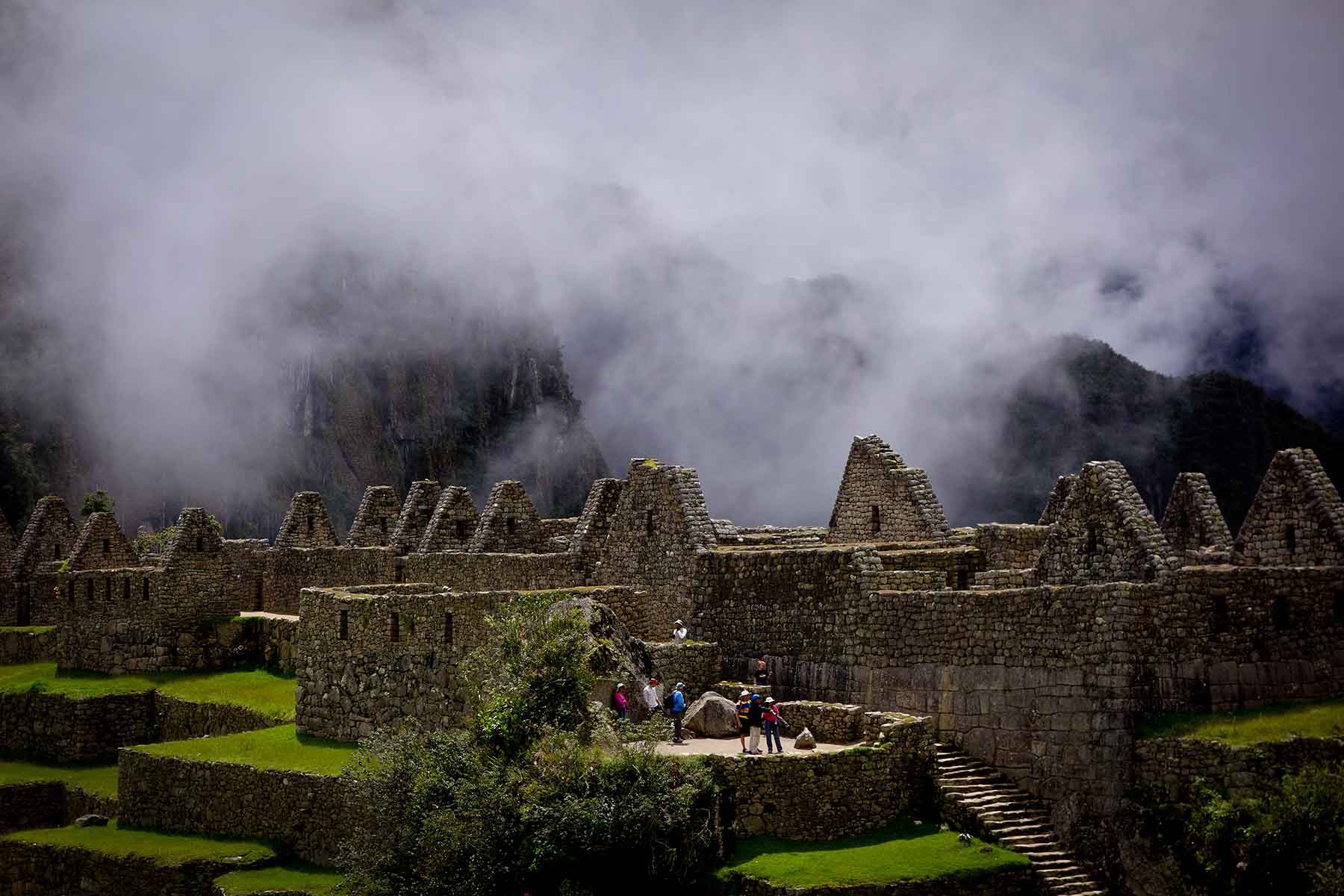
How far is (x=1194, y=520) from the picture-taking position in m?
30.0

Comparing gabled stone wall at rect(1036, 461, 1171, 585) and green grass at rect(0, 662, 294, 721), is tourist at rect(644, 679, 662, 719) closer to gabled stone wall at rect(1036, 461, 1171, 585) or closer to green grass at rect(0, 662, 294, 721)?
gabled stone wall at rect(1036, 461, 1171, 585)

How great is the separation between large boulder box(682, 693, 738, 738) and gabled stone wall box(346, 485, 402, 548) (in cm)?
2166

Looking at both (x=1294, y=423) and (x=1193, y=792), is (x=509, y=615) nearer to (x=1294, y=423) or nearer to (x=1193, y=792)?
(x=1193, y=792)

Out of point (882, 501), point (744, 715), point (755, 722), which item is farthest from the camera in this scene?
point (882, 501)

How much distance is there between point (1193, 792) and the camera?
2203cm

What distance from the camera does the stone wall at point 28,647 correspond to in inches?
2004

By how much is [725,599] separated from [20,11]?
77.5 m

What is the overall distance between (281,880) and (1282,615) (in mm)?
17836

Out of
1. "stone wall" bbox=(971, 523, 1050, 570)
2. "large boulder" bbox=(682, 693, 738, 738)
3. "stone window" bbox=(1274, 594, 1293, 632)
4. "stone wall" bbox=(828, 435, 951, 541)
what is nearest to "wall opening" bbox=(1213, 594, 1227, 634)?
"stone window" bbox=(1274, 594, 1293, 632)

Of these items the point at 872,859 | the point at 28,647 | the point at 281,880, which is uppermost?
the point at 28,647

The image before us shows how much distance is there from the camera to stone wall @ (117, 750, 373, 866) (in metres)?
29.4

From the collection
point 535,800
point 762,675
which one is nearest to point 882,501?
point 762,675

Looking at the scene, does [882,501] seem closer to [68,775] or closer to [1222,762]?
[1222,762]

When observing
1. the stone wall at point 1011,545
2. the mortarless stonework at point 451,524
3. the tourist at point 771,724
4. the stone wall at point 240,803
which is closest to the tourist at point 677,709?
the tourist at point 771,724
